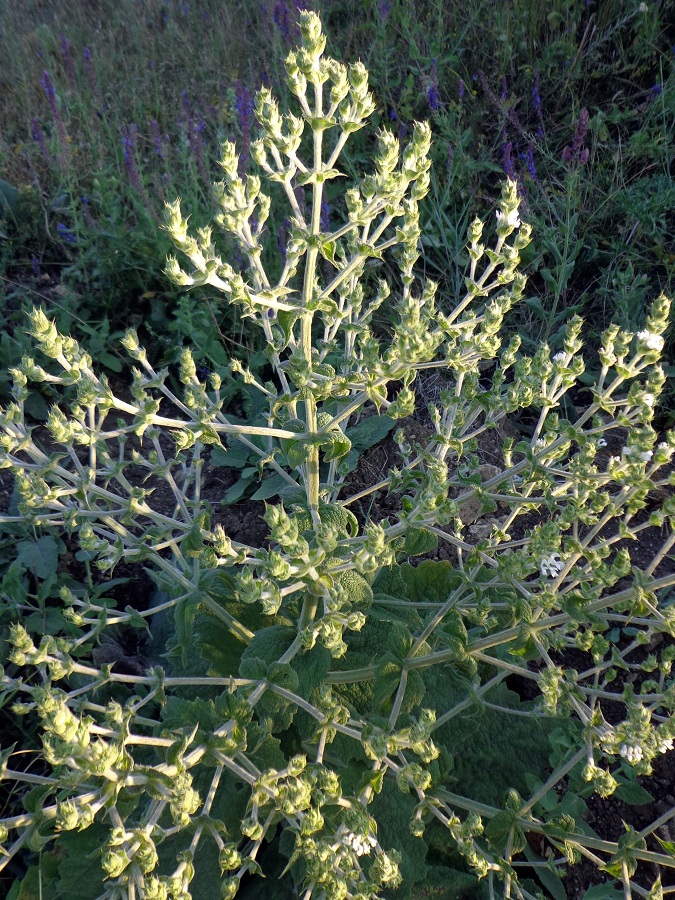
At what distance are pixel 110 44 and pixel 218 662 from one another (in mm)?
6565

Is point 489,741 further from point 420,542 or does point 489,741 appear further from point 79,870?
point 79,870

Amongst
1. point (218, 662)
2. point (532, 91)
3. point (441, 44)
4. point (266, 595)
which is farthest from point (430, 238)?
point (266, 595)

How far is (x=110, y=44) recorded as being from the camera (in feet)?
22.6

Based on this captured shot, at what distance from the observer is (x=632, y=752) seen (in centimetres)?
168

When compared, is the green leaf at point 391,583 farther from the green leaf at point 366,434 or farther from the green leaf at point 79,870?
the green leaf at point 79,870

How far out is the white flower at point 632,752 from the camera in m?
1.66

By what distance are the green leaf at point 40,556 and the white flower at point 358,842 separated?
1.71 m

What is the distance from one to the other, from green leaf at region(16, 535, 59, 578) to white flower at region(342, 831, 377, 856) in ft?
5.60

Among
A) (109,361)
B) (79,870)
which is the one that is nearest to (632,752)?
(79,870)

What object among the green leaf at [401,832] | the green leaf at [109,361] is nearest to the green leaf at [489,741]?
the green leaf at [401,832]

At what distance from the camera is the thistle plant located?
1.70 metres

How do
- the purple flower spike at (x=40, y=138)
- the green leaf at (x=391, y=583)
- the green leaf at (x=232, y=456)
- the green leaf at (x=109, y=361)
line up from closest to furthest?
1. the green leaf at (x=391, y=583)
2. the green leaf at (x=232, y=456)
3. the green leaf at (x=109, y=361)
4. the purple flower spike at (x=40, y=138)

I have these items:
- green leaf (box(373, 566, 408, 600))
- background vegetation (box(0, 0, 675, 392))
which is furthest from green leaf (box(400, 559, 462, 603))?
background vegetation (box(0, 0, 675, 392))

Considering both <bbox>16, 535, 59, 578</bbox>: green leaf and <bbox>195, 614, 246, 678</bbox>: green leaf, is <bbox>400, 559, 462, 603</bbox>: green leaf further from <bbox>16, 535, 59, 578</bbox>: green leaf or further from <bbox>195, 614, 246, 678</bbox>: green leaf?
<bbox>16, 535, 59, 578</bbox>: green leaf
